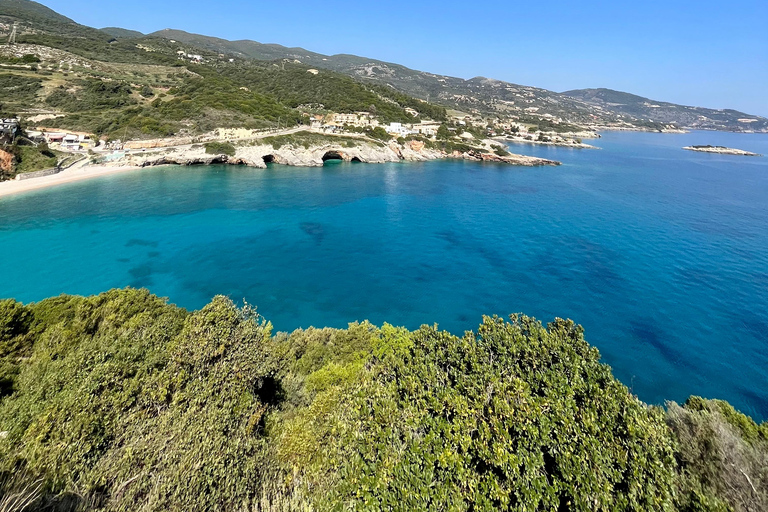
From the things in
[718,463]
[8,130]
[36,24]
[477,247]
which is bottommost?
[477,247]

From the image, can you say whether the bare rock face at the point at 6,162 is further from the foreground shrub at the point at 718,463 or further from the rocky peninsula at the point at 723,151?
the rocky peninsula at the point at 723,151

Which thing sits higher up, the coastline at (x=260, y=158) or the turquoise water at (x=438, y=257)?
the coastline at (x=260, y=158)

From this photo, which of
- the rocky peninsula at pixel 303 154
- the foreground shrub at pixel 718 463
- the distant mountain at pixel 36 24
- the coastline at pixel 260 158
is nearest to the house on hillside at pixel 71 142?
the rocky peninsula at pixel 303 154

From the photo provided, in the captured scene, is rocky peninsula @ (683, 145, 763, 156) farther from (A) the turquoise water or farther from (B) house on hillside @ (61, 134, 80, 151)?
(B) house on hillside @ (61, 134, 80, 151)

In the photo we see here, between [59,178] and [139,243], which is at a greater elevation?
[59,178]

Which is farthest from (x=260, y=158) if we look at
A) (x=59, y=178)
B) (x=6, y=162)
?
(x=6, y=162)

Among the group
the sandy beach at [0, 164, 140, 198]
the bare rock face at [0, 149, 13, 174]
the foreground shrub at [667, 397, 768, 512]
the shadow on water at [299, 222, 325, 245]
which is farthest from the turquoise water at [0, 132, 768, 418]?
the foreground shrub at [667, 397, 768, 512]

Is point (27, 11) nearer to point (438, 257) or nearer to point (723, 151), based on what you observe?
point (438, 257)
